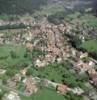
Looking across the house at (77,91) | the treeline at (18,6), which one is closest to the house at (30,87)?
the house at (77,91)

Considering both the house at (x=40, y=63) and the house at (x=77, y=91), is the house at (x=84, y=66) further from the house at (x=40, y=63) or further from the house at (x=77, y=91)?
the house at (x=77, y=91)

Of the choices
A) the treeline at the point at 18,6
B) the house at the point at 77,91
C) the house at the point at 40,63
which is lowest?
the house at the point at 77,91

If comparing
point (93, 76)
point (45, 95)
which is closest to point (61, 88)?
point (45, 95)

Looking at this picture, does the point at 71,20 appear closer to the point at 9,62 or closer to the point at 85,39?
the point at 85,39

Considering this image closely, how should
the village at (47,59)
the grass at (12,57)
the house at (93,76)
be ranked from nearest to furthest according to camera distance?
1. the village at (47,59)
2. the house at (93,76)
3. the grass at (12,57)

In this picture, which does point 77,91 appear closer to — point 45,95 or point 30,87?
point 45,95

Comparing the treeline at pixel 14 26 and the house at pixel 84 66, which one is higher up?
the treeline at pixel 14 26

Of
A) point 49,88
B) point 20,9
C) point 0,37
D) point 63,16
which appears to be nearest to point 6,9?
point 20,9

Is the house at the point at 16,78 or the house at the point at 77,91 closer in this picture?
the house at the point at 77,91
